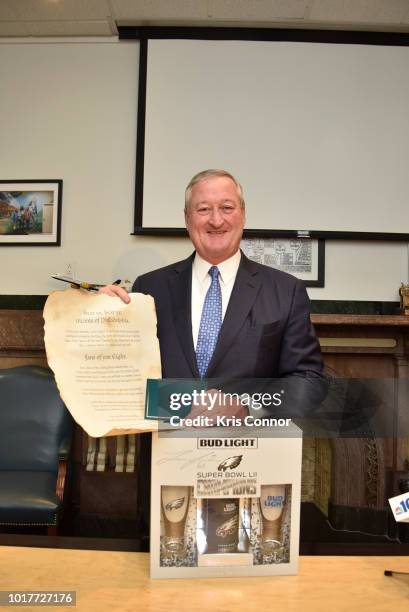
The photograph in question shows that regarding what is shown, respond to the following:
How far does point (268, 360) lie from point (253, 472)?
2.09 feet

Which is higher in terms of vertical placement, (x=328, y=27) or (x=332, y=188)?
(x=328, y=27)

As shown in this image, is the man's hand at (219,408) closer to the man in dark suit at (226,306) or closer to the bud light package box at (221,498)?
the bud light package box at (221,498)

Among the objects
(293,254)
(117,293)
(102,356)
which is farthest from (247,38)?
(102,356)

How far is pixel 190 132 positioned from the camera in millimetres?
3178

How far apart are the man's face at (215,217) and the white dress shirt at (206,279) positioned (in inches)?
1.3

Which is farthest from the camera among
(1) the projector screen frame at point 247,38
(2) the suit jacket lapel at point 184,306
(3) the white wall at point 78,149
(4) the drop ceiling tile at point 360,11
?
(3) the white wall at point 78,149

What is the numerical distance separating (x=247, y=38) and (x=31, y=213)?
174 cm

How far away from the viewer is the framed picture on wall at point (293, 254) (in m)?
3.20

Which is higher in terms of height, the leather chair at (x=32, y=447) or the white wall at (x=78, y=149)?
the white wall at (x=78, y=149)

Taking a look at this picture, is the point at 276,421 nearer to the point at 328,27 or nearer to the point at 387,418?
the point at 387,418

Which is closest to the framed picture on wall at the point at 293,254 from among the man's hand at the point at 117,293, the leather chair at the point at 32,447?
the leather chair at the point at 32,447

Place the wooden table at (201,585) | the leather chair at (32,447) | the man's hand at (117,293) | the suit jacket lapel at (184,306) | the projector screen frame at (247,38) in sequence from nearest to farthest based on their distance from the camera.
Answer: the wooden table at (201,585)
the man's hand at (117,293)
the suit jacket lapel at (184,306)
the leather chair at (32,447)
the projector screen frame at (247,38)

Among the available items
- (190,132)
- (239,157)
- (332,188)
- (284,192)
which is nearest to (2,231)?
(190,132)

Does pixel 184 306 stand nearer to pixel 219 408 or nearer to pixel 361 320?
pixel 219 408
